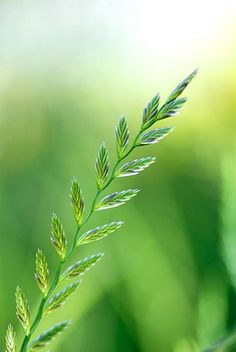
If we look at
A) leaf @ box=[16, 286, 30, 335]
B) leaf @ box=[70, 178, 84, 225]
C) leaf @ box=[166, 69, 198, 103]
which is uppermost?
leaf @ box=[166, 69, 198, 103]

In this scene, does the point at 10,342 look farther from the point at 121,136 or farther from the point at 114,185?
the point at 114,185

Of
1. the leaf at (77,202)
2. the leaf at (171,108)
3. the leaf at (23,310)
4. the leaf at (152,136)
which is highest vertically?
the leaf at (171,108)

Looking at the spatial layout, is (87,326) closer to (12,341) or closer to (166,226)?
(166,226)

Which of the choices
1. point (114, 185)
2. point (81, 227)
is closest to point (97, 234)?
point (81, 227)

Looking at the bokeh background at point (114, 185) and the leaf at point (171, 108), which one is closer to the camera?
the leaf at point (171, 108)

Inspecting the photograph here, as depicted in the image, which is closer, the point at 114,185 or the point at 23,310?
the point at 23,310

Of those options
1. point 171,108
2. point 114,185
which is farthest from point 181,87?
point 114,185

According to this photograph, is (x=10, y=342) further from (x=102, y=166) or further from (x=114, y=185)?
(x=114, y=185)
